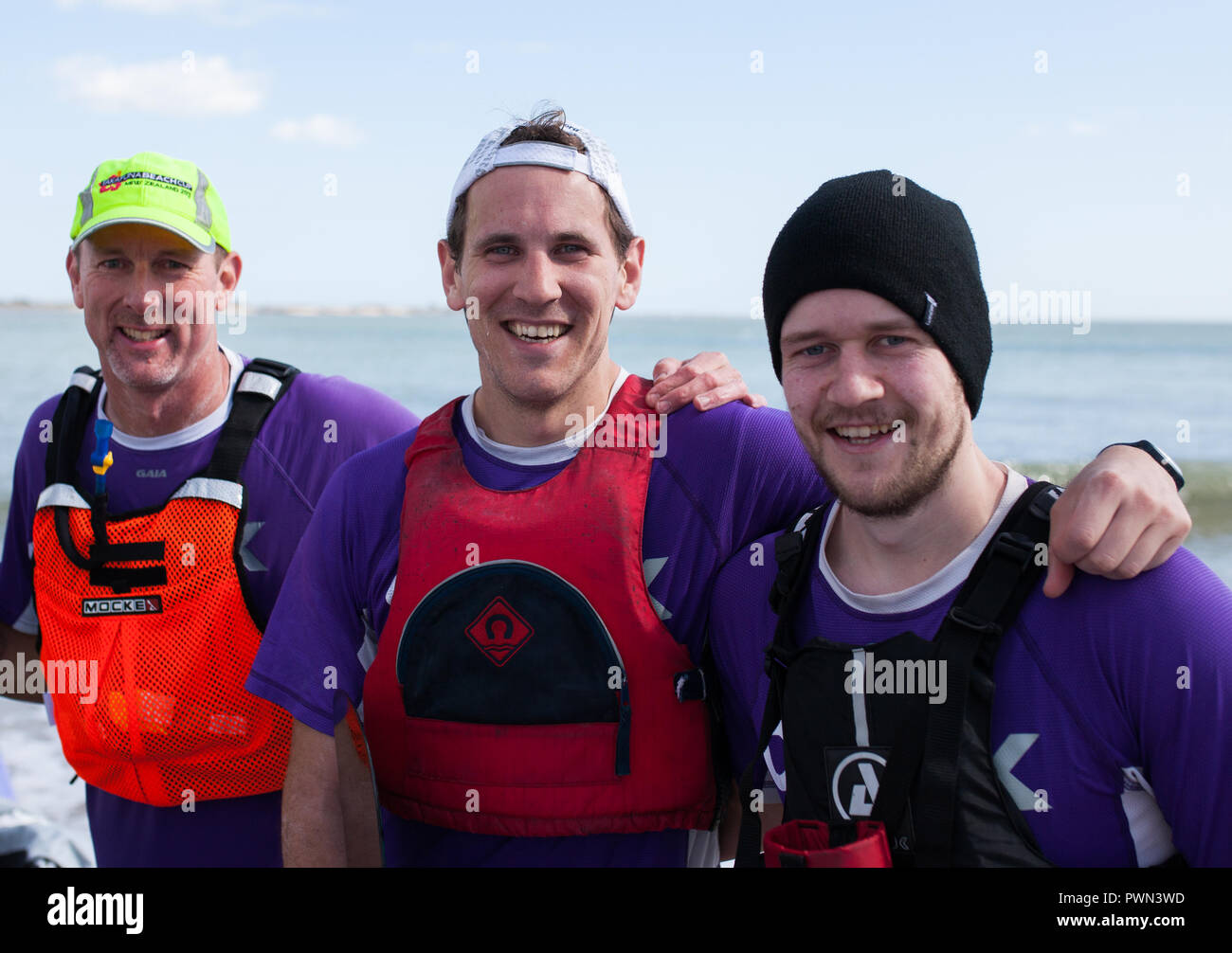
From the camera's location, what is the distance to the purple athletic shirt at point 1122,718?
187cm

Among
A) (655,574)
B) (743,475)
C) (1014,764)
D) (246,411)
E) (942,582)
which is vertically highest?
(246,411)

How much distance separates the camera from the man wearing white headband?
8.71 feet

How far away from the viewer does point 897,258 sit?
2.23 meters

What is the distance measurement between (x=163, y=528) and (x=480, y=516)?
117cm

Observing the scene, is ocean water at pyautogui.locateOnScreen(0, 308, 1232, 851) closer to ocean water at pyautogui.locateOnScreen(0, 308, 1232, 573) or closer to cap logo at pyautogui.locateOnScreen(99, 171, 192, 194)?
ocean water at pyautogui.locateOnScreen(0, 308, 1232, 573)

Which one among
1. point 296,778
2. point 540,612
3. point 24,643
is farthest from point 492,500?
point 24,643

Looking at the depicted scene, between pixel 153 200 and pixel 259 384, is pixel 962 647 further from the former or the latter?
pixel 153 200

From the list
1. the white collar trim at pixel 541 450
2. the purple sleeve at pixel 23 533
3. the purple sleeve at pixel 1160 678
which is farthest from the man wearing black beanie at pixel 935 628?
the purple sleeve at pixel 23 533

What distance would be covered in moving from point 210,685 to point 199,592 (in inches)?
11.0

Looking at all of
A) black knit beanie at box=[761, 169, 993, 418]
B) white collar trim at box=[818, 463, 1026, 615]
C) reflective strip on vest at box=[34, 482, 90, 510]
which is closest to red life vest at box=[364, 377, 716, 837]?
white collar trim at box=[818, 463, 1026, 615]

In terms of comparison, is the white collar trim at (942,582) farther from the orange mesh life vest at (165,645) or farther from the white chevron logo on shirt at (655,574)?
the orange mesh life vest at (165,645)

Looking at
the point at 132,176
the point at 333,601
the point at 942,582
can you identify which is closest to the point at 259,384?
the point at 132,176
